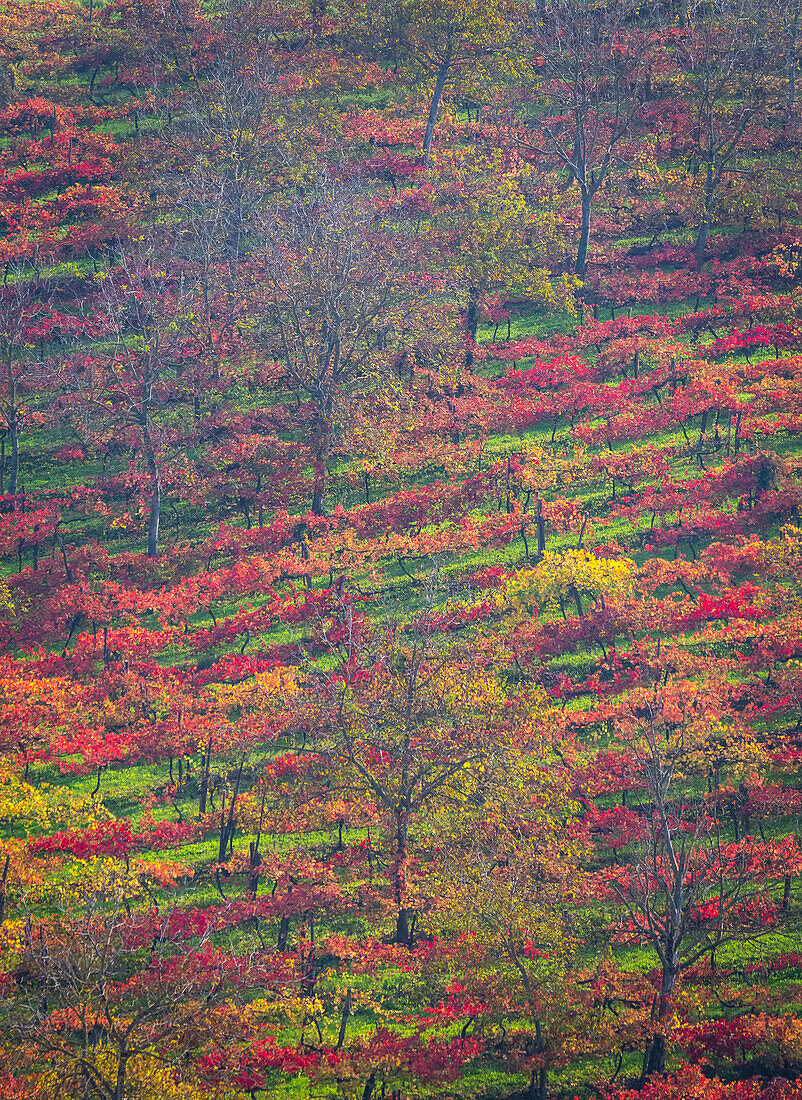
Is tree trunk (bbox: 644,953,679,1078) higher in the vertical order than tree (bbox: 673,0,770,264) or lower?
lower

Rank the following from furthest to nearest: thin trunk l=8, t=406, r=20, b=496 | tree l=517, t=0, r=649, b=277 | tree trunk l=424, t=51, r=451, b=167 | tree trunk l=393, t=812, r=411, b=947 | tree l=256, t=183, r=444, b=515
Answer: tree trunk l=424, t=51, r=451, b=167, tree l=517, t=0, r=649, b=277, thin trunk l=8, t=406, r=20, b=496, tree l=256, t=183, r=444, b=515, tree trunk l=393, t=812, r=411, b=947

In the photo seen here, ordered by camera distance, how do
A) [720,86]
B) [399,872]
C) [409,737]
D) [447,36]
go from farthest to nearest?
1. [447,36]
2. [720,86]
3. [409,737]
4. [399,872]

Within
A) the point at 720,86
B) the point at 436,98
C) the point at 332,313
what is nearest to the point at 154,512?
the point at 332,313

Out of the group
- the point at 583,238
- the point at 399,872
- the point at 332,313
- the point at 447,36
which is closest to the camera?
the point at 399,872

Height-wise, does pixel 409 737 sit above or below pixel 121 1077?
above

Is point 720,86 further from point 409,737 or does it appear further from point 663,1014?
point 663,1014

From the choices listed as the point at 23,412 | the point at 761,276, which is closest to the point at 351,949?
the point at 23,412

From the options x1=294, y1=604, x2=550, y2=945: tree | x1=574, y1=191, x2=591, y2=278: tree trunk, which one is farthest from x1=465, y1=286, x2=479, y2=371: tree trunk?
x1=294, y1=604, x2=550, y2=945: tree

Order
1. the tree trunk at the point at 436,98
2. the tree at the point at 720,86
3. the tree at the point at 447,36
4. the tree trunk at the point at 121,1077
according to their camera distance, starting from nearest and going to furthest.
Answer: the tree trunk at the point at 121,1077 < the tree at the point at 720,86 < the tree at the point at 447,36 < the tree trunk at the point at 436,98

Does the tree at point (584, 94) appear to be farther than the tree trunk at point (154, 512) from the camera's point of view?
Yes

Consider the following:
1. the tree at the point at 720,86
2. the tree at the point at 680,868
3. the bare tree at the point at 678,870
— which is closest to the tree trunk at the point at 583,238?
the tree at the point at 720,86

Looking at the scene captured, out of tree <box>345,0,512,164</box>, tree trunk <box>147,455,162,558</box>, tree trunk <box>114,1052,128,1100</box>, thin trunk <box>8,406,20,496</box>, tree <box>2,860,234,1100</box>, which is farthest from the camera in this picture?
tree <box>345,0,512,164</box>

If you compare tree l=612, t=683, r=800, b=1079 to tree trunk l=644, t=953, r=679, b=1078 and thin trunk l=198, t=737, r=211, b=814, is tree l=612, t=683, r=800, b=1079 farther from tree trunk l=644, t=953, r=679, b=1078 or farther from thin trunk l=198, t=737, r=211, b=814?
thin trunk l=198, t=737, r=211, b=814

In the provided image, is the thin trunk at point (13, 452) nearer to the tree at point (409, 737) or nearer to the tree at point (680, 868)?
the tree at point (409, 737)
